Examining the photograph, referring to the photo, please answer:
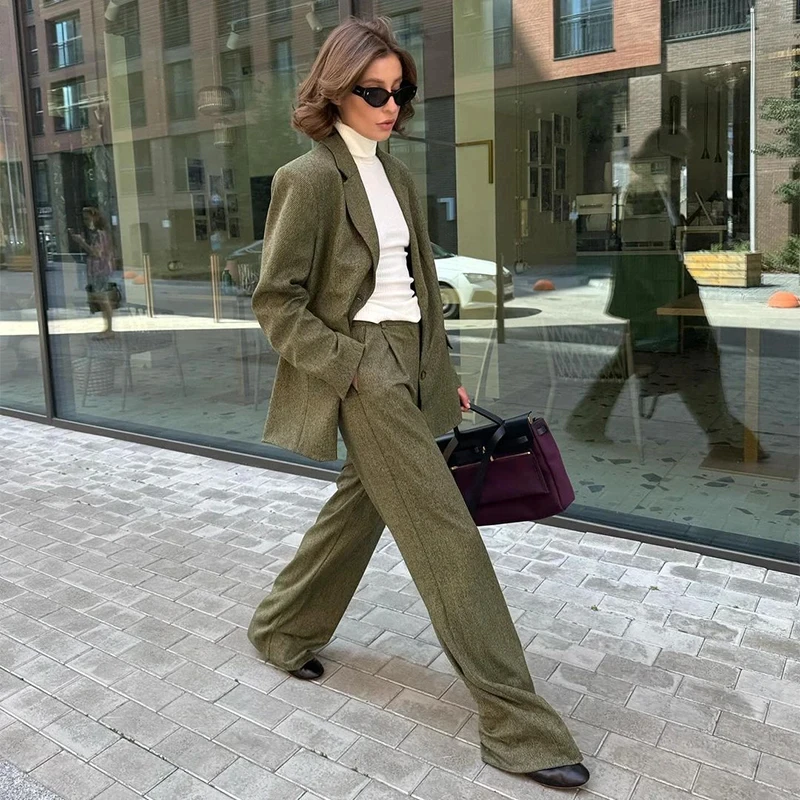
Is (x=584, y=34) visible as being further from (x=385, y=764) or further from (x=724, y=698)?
(x=385, y=764)

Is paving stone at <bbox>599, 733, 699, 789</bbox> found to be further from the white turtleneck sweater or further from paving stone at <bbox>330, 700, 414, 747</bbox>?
the white turtleneck sweater

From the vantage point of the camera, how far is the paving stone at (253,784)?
7.66ft

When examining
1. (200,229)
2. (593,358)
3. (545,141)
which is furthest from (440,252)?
A: (200,229)

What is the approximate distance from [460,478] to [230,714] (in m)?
1.03

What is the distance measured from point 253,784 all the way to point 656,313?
281cm

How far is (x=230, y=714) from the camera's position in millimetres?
2717

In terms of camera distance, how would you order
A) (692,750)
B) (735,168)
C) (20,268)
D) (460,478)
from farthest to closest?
1. (20,268)
2. (735,168)
3. (460,478)
4. (692,750)

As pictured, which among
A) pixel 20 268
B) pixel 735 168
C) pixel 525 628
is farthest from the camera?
pixel 20 268

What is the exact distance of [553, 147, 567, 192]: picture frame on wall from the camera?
418cm

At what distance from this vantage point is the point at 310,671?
292 centimetres

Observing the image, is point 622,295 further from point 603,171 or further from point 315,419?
point 315,419

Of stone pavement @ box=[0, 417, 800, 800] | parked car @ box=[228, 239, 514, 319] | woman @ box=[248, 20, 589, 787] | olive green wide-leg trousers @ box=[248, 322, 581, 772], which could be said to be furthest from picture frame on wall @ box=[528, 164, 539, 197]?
olive green wide-leg trousers @ box=[248, 322, 581, 772]

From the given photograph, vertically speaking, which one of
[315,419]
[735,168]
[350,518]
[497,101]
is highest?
[497,101]

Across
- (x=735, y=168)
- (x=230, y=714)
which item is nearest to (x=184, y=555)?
(x=230, y=714)
